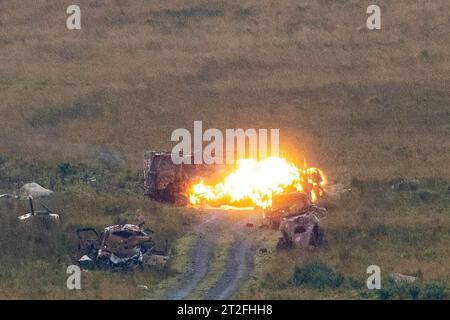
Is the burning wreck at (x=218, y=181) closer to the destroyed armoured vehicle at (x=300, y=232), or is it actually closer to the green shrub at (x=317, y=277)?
the destroyed armoured vehicle at (x=300, y=232)

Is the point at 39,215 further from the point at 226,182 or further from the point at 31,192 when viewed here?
the point at 226,182

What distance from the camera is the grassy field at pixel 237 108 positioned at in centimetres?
3809

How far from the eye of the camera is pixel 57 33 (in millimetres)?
74500

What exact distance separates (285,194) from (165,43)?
3239cm

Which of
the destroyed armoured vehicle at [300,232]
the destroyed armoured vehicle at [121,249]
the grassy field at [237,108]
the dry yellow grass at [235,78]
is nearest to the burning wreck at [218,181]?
the grassy field at [237,108]

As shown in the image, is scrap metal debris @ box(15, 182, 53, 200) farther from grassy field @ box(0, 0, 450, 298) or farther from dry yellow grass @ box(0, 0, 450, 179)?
dry yellow grass @ box(0, 0, 450, 179)

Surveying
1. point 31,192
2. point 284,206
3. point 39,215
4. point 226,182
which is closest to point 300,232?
point 284,206

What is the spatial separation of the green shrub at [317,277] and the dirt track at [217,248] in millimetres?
1392

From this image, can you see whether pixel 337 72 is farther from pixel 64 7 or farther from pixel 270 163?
pixel 270 163

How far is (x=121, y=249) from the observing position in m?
36.9

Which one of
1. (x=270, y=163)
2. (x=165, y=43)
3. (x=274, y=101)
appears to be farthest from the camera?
(x=165, y=43)

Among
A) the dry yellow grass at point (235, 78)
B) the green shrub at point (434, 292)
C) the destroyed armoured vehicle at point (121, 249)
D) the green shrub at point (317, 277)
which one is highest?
the dry yellow grass at point (235, 78)

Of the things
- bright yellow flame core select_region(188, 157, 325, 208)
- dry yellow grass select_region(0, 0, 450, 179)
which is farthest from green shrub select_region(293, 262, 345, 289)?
dry yellow grass select_region(0, 0, 450, 179)

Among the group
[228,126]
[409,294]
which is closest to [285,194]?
[409,294]
